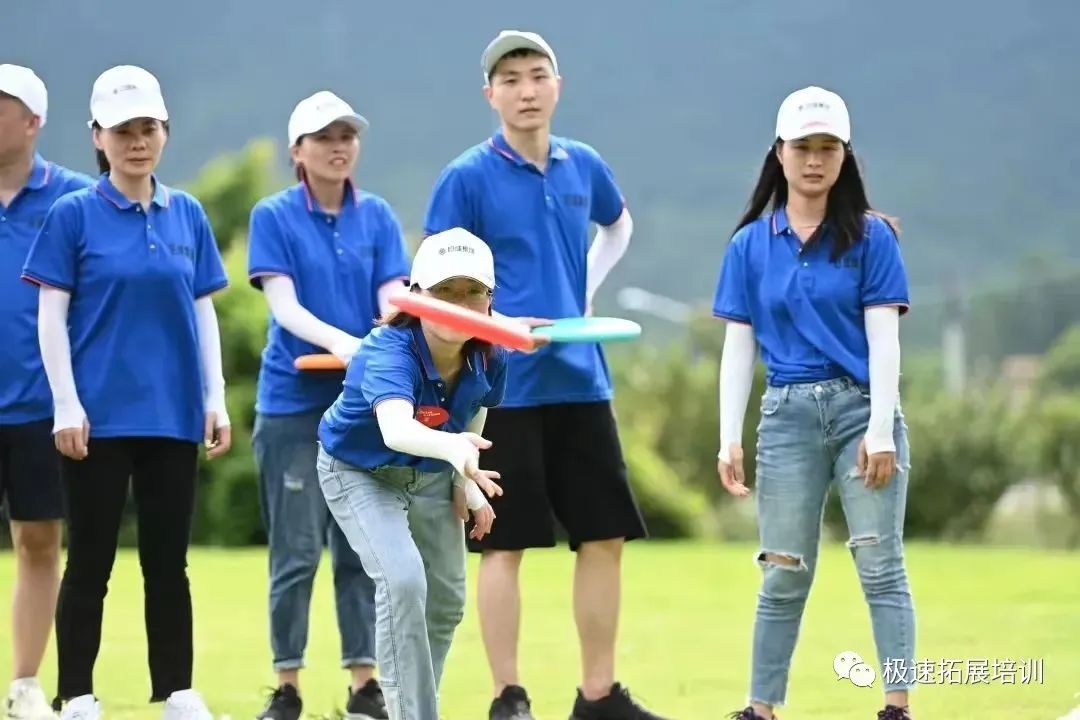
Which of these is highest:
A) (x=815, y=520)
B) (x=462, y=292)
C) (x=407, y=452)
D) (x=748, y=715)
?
(x=462, y=292)

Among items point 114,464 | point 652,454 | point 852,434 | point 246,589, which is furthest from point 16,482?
point 652,454

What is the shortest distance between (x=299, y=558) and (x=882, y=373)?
1964mm

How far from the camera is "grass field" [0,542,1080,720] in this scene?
6262 mm

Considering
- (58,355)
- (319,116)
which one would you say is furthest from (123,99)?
(58,355)

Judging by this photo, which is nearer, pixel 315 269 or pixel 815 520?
pixel 815 520

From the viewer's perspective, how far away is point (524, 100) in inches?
232

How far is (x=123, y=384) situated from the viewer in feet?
18.2

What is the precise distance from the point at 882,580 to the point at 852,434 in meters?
0.43

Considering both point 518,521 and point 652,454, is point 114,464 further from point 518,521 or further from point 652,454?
point 652,454

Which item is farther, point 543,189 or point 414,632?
point 543,189

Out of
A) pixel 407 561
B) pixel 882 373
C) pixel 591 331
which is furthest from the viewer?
pixel 882 373

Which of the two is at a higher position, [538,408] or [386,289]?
[386,289]

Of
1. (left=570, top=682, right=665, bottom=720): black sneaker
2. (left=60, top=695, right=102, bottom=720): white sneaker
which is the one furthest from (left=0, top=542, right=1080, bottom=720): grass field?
(left=60, top=695, right=102, bottom=720): white sneaker

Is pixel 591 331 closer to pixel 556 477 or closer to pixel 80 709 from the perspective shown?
pixel 556 477
